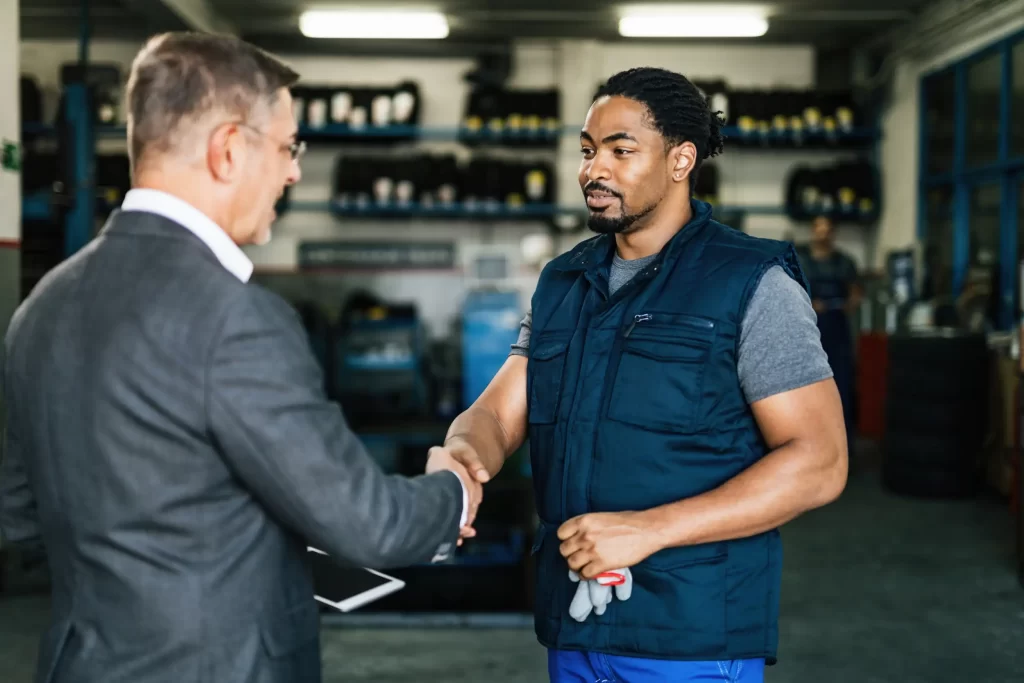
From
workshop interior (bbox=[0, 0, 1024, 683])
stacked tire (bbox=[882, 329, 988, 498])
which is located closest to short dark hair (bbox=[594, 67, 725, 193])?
workshop interior (bbox=[0, 0, 1024, 683])

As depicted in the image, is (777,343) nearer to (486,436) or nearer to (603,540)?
(603,540)

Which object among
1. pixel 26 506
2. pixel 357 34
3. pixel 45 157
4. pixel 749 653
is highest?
pixel 357 34

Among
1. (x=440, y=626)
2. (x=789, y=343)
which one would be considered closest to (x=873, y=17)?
(x=440, y=626)

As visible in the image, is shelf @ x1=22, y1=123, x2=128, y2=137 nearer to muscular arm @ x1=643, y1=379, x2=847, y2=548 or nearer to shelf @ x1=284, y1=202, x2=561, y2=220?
shelf @ x1=284, y1=202, x2=561, y2=220

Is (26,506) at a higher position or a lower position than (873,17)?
lower

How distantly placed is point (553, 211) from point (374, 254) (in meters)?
1.74

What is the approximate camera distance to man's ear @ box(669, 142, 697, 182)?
1.65 meters

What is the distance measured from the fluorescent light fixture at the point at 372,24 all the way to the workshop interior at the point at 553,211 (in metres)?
0.03

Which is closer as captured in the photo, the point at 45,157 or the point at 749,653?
the point at 749,653

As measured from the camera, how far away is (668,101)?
Result: 163 centimetres

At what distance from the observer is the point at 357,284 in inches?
357

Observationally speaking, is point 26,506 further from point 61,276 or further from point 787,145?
point 787,145

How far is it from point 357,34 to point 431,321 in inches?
104

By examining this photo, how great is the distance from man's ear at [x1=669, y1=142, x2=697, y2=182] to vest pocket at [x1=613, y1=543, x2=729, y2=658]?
608 millimetres
